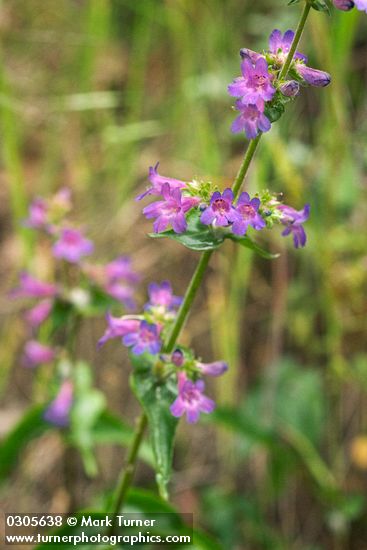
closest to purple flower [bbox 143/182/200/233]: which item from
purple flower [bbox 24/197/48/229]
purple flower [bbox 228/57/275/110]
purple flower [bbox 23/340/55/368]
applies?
purple flower [bbox 228/57/275/110]

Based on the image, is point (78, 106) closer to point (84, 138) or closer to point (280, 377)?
point (84, 138)

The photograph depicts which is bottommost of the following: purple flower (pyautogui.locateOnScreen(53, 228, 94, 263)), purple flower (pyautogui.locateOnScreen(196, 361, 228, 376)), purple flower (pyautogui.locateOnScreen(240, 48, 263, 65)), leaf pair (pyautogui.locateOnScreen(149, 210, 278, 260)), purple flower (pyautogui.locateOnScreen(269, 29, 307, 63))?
purple flower (pyautogui.locateOnScreen(196, 361, 228, 376))

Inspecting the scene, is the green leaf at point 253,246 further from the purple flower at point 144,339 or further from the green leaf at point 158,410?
the green leaf at point 158,410

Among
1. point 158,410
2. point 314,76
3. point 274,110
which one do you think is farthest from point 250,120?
point 158,410

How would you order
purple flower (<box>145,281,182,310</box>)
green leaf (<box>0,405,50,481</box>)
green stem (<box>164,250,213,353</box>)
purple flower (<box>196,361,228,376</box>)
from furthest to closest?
green leaf (<box>0,405,50,481</box>), purple flower (<box>145,281,182,310</box>), purple flower (<box>196,361,228,376</box>), green stem (<box>164,250,213,353</box>)

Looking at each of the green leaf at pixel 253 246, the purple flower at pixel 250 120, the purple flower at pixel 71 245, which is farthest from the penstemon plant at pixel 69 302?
the purple flower at pixel 250 120

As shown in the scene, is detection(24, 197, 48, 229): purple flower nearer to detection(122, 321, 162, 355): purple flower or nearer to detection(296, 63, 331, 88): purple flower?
detection(122, 321, 162, 355): purple flower

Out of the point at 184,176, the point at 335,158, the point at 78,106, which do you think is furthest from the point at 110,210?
the point at 335,158
